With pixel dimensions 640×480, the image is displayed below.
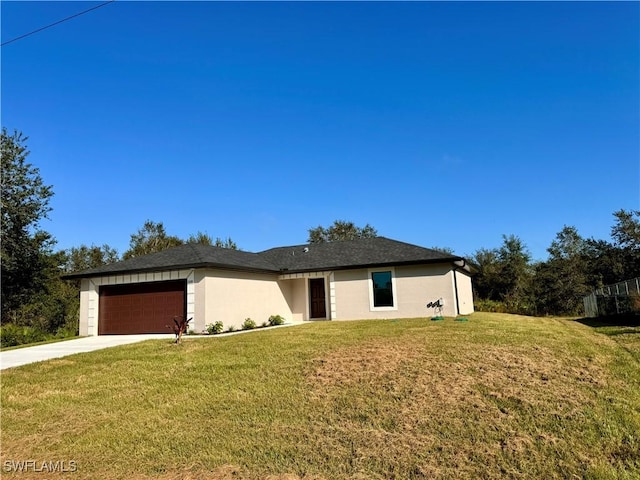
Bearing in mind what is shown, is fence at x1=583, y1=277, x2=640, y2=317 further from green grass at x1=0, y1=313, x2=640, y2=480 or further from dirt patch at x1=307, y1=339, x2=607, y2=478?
dirt patch at x1=307, y1=339, x2=607, y2=478

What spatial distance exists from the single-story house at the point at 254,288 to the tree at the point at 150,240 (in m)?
25.1

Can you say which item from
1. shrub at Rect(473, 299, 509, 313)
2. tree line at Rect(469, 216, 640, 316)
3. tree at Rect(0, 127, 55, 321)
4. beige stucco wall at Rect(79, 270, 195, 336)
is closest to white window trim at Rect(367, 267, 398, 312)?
beige stucco wall at Rect(79, 270, 195, 336)

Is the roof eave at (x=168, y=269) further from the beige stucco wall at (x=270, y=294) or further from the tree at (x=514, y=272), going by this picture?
the tree at (x=514, y=272)

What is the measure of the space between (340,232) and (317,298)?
28.9 meters

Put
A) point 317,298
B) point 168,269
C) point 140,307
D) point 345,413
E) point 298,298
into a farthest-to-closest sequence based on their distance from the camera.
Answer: point 298,298
point 317,298
point 140,307
point 168,269
point 345,413

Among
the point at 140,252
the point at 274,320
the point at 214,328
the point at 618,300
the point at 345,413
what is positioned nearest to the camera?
the point at 345,413

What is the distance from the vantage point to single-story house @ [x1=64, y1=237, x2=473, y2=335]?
16344 millimetres

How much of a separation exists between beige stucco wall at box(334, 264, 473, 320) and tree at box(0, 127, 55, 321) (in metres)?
19.8

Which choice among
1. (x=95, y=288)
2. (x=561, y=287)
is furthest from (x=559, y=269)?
(x=95, y=288)

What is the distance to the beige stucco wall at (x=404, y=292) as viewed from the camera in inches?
697

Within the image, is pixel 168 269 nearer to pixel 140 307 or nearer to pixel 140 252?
pixel 140 307

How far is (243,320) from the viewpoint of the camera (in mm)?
17484

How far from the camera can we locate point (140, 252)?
140 ft

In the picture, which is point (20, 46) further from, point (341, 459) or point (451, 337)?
point (451, 337)
